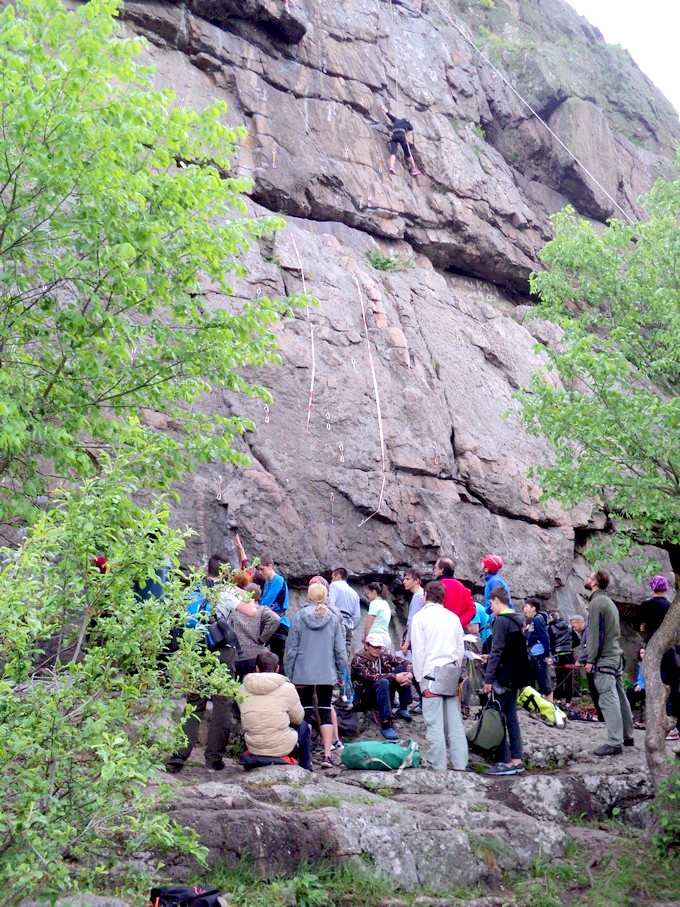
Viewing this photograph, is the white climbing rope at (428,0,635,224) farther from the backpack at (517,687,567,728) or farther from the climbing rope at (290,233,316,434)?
the backpack at (517,687,567,728)

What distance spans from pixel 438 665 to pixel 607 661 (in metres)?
2.50

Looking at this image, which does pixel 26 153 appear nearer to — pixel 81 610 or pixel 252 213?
pixel 81 610

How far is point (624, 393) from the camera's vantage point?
13.7 metres

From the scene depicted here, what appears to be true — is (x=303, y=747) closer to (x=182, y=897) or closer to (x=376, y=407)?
(x=182, y=897)

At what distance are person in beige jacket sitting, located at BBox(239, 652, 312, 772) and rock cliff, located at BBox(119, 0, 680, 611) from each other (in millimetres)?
5657

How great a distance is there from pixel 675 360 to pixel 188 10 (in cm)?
1378

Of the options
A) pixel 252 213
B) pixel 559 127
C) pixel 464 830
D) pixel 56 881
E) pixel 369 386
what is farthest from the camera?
pixel 559 127

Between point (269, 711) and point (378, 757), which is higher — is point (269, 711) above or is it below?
above

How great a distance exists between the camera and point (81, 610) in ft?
17.6

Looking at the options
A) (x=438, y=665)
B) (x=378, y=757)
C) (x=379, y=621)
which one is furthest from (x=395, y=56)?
(x=378, y=757)

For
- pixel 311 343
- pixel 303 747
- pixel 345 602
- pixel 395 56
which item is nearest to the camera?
pixel 303 747

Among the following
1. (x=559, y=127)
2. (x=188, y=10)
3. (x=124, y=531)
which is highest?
(x=559, y=127)

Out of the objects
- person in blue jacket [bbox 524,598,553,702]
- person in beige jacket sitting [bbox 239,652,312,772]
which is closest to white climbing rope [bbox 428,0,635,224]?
person in blue jacket [bbox 524,598,553,702]

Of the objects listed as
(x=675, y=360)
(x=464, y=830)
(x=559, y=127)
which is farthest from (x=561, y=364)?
(x=559, y=127)
